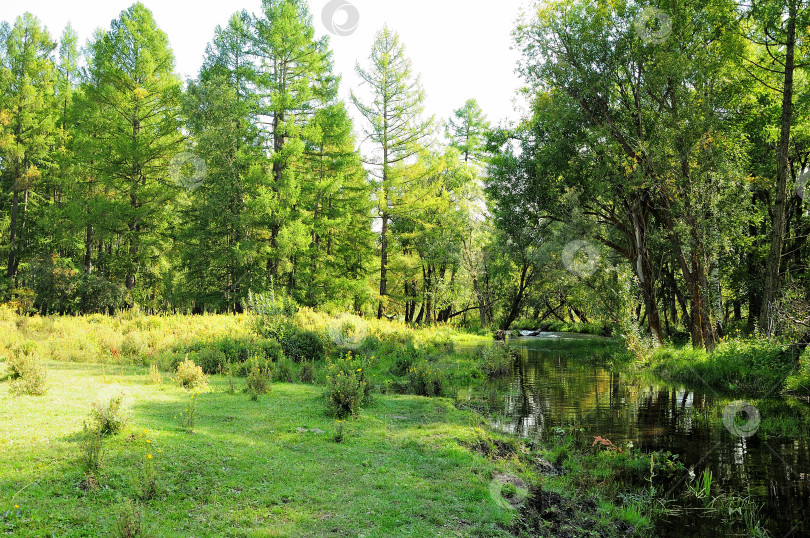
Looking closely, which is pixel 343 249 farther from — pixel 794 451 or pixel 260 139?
pixel 794 451

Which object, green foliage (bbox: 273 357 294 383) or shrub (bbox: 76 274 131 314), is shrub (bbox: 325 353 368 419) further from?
shrub (bbox: 76 274 131 314)

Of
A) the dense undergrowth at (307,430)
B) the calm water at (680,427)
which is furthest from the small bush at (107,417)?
the calm water at (680,427)

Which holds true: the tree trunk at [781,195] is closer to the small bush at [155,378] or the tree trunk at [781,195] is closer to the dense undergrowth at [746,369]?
the dense undergrowth at [746,369]

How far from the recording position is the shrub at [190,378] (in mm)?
9789

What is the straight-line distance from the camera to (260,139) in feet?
91.2

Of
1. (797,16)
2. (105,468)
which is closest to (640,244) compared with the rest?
(797,16)

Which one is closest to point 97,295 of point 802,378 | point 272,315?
point 272,315

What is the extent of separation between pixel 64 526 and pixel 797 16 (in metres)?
18.7

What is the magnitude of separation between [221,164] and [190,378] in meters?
18.5

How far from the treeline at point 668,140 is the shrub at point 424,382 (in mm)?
8453

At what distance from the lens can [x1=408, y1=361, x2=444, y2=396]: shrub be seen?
1218 cm

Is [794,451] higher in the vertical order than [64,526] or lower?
lower

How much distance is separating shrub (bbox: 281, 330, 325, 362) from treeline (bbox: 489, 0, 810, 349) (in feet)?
32.9

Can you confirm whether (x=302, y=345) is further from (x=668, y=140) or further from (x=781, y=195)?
(x=781, y=195)
